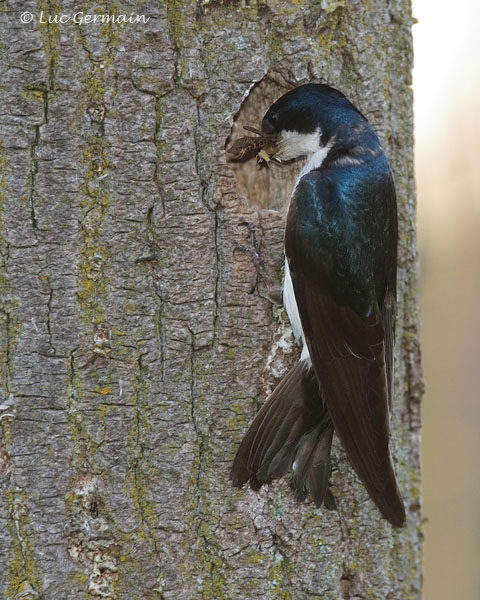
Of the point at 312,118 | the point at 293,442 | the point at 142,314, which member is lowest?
the point at 293,442

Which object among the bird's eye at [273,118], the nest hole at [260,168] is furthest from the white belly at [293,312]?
the bird's eye at [273,118]

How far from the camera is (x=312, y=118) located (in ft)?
6.78

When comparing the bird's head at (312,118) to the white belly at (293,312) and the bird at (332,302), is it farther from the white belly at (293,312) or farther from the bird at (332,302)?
the white belly at (293,312)

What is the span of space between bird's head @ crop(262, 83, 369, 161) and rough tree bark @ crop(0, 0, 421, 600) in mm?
43

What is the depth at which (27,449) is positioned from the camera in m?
1.80

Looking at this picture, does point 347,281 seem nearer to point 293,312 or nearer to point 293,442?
point 293,312

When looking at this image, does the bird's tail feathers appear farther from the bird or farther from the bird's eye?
the bird's eye

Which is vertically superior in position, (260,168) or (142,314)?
(260,168)

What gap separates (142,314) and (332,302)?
46 cm

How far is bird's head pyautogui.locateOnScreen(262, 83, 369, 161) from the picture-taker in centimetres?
198

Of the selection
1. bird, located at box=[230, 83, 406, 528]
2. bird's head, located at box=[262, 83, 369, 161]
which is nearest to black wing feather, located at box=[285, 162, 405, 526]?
bird, located at box=[230, 83, 406, 528]

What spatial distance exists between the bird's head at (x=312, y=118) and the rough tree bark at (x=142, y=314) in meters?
0.04

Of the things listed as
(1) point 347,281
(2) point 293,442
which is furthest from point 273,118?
(2) point 293,442

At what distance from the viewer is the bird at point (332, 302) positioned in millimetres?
1937
